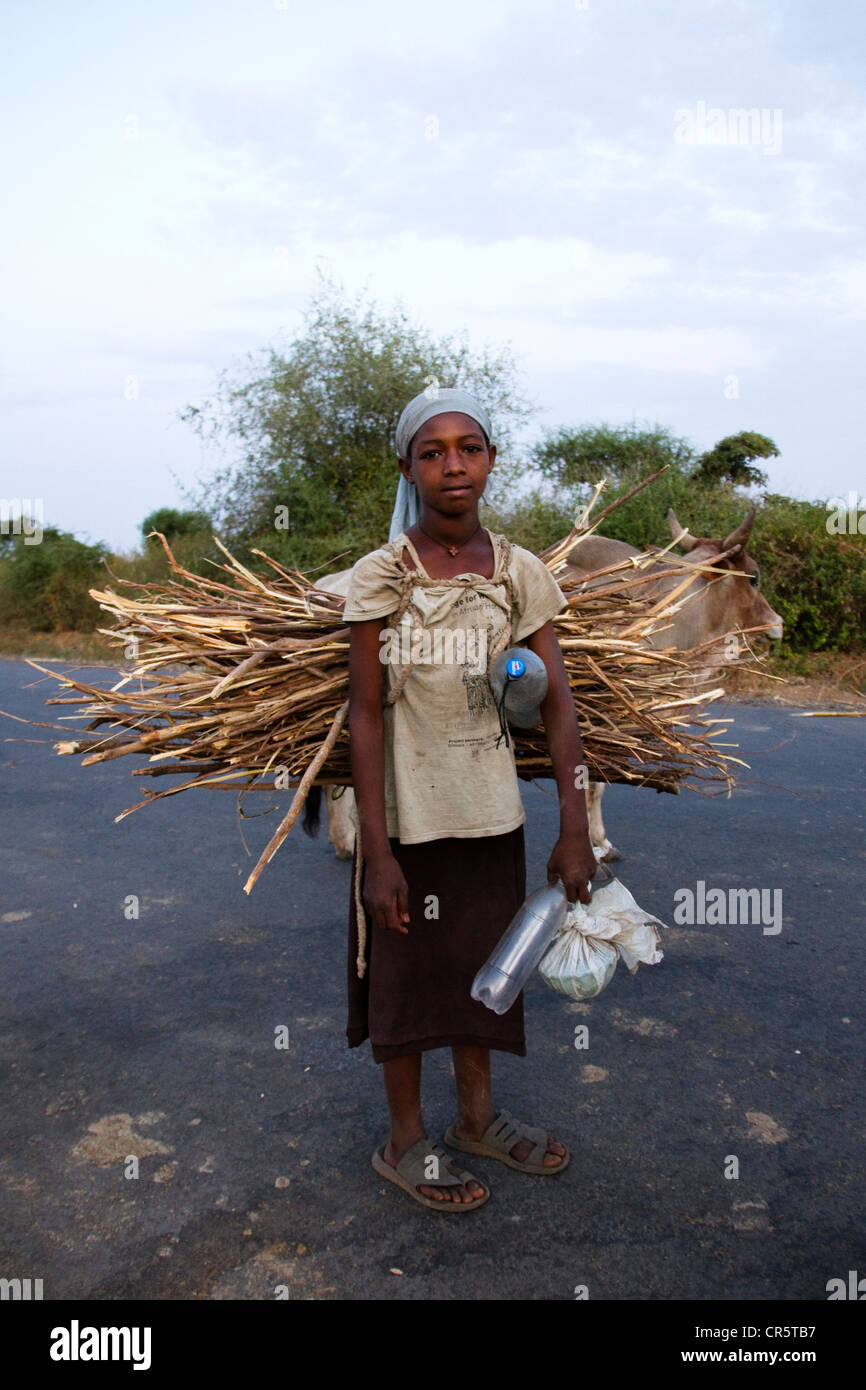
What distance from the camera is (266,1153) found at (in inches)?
106

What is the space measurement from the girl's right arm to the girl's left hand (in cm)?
38

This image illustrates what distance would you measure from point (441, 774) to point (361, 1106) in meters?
1.15

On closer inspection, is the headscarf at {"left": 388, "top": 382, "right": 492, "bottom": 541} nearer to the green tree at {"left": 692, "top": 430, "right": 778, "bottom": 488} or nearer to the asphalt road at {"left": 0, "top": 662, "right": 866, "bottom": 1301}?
the asphalt road at {"left": 0, "top": 662, "right": 866, "bottom": 1301}

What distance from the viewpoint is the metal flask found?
2.39m

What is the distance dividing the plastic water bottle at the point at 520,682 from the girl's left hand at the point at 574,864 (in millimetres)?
299

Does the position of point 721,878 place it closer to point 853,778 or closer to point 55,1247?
point 853,778

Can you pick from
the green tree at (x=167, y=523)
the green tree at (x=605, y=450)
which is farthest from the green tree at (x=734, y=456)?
the green tree at (x=167, y=523)

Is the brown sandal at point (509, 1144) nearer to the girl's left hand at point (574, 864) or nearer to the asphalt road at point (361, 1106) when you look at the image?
the asphalt road at point (361, 1106)

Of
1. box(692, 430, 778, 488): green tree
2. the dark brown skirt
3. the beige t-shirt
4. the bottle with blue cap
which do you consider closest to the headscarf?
the beige t-shirt

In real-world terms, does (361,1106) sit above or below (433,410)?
below

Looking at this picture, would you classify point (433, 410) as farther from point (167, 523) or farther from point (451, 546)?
point (167, 523)

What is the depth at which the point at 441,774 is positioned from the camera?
2.44 metres

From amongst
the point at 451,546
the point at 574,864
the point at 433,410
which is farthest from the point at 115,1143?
the point at 433,410
